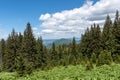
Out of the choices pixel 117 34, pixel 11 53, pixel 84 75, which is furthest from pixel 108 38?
pixel 84 75

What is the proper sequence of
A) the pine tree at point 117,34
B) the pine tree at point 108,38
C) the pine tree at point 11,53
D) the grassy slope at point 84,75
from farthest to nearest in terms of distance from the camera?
the pine tree at point 11,53, the pine tree at point 108,38, the pine tree at point 117,34, the grassy slope at point 84,75

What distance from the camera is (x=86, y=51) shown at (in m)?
75.8

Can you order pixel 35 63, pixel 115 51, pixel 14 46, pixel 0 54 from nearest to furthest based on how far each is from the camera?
pixel 115 51, pixel 35 63, pixel 14 46, pixel 0 54

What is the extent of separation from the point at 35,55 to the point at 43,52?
461 cm

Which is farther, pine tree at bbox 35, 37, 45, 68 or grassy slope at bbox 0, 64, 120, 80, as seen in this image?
pine tree at bbox 35, 37, 45, 68

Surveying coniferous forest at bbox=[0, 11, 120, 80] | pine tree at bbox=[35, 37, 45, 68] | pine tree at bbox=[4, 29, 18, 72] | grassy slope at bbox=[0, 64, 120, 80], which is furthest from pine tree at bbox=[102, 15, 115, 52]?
grassy slope at bbox=[0, 64, 120, 80]

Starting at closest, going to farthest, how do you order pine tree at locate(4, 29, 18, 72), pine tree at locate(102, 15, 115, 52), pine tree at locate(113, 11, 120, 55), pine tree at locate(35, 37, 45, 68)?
pine tree at locate(113, 11, 120, 55)
pine tree at locate(102, 15, 115, 52)
pine tree at locate(35, 37, 45, 68)
pine tree at locate(4, 29, 18, 72)

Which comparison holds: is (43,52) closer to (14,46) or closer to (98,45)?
(14,46)

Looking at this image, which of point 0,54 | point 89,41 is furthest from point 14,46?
point 89,41

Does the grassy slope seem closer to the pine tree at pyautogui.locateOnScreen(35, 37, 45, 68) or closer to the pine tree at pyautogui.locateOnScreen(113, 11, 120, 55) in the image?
the pine tree at pyautogui.locateOnScreen(113, 11, 120, 55)

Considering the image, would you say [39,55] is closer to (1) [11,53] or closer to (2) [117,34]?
(1) [11,53]

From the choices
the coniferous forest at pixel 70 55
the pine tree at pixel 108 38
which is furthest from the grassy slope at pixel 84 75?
the pine tree at pixel 108 38

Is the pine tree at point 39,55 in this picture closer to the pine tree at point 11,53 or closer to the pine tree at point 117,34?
the pine tree at point 11,53

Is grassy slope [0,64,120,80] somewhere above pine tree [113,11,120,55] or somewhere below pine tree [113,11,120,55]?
below
